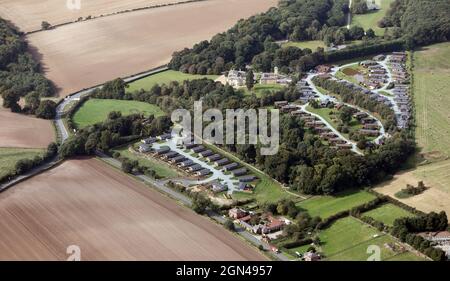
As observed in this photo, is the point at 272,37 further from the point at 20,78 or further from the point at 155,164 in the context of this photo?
the point at 155,164

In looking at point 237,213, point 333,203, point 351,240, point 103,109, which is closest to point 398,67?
point 103,109

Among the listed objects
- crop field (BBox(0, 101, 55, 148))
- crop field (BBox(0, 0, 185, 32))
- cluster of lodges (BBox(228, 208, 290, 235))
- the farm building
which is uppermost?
crop field (BBox(0, 0, 185, 32))

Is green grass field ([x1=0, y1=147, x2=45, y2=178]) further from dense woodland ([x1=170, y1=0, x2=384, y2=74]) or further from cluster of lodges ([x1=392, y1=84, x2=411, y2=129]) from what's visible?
cluster of lodges ([x1=392, y1=84, x2=411, y2=129])

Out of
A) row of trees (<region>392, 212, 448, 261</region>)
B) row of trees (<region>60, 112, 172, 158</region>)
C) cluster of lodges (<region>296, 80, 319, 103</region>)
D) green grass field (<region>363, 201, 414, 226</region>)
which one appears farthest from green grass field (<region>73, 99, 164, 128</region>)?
row of trees (<region>392, 212, 448, 261</region>)

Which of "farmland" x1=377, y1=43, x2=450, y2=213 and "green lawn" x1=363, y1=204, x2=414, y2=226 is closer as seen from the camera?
"green lawn" x1=363, y1=204, x2=414, y2=226

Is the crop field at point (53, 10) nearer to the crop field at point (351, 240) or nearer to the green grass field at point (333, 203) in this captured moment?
the green grass field at point (333, 203)

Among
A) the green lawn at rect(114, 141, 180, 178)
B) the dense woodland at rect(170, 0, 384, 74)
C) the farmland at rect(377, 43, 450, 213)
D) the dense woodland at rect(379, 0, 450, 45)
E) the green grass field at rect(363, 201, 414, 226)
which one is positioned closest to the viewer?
the green grass field at rect(363, 201, 414, 226)

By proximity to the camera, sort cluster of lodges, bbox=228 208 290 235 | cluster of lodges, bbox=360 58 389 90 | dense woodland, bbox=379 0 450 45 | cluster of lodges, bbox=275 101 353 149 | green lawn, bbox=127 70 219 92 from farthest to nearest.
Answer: dense woodland, bbox=379 0 450 45 → green lawn, bbox=127 70 219 92 → cluster of lodges, bbox=360 58 389 90 → cluster of lodges, bbox=275 101 353 149 → cluster of lodges, bbox=228 208 290 235
